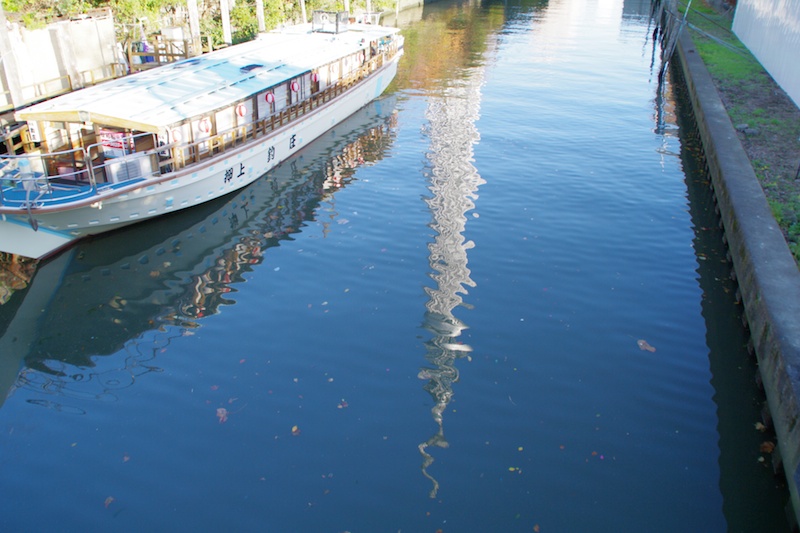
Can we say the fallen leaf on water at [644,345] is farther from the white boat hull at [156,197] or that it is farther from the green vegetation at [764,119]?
the white boat hull at [156,197]

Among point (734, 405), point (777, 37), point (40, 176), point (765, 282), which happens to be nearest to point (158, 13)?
point (40, 176)

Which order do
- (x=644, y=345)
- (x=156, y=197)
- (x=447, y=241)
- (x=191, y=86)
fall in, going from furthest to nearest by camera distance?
1. (x=191, y=86)
2. (x=156, y=197)
3. (x=447, y=241)
4. (x=644, y=345)

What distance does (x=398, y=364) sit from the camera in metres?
11.6

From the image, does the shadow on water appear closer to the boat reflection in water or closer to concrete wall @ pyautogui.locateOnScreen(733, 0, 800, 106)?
the boat reflection in water

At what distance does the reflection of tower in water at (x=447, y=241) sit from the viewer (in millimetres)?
11125

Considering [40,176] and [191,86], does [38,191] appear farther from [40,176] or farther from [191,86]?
[191,86]

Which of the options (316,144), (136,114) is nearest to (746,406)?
(136,114)

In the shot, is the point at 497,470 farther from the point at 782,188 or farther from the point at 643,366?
the point at 782,188

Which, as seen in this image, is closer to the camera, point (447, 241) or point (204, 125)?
point (447, 241)

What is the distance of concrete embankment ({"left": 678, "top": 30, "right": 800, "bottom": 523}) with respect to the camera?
905cm

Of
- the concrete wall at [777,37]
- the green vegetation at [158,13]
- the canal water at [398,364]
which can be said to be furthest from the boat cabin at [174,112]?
the concrete wall at [777,37]

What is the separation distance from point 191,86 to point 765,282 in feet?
50.4

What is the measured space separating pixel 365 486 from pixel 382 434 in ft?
3.48

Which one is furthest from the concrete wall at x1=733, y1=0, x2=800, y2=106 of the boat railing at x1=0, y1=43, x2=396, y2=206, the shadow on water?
the boat railing at x1=0, y1=43, x2=396, y2=206
